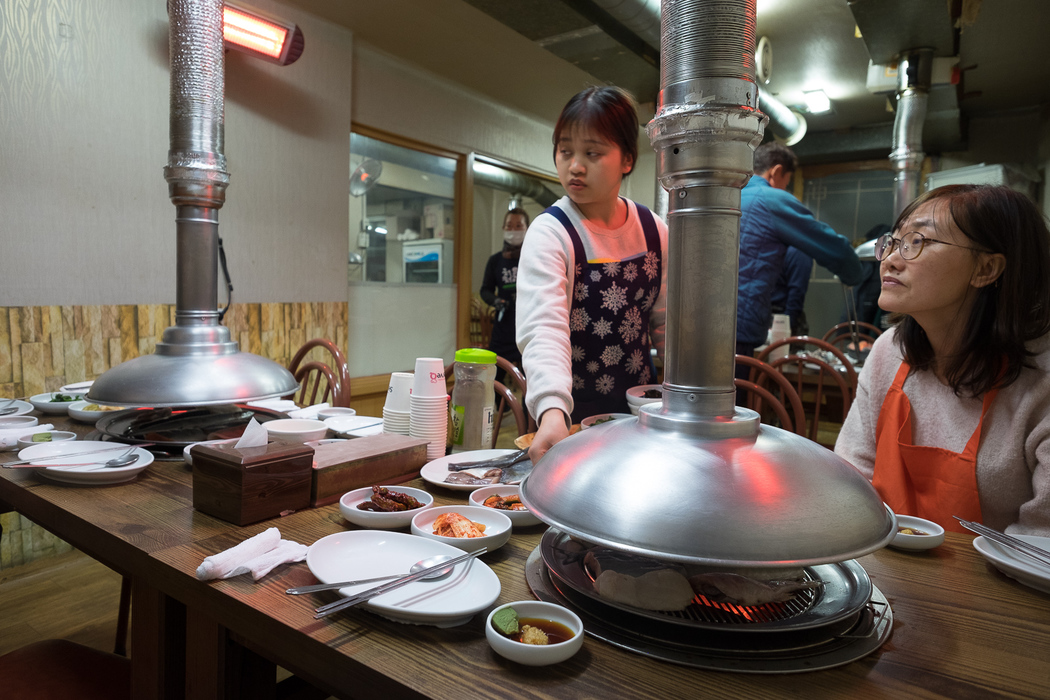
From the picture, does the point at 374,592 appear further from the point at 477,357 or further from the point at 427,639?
the point at 477,357

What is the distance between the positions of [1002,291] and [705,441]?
36.3 inches

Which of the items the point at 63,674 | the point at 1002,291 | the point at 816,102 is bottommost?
the point at 63,674

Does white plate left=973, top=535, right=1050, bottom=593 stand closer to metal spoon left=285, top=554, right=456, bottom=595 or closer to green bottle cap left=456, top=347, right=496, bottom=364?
metal spoon left=285, top=554, right=456, bottom=595

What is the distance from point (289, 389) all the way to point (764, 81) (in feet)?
16.5

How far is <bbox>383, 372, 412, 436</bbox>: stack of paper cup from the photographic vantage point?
1574 millimetres

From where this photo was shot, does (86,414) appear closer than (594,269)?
No

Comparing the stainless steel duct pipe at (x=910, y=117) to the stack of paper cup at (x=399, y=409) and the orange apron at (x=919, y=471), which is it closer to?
the orange apron at (x=919, y=471)

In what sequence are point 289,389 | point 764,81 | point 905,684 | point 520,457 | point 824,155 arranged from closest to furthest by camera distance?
point 905,684 < point 520,457 < point 289,389 < point 764,81 < point 824,155

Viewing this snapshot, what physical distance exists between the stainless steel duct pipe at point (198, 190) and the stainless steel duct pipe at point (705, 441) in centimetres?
117

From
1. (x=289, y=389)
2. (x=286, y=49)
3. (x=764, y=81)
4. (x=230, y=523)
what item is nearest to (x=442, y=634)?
(x=230, y=523)

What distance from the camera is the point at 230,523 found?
42.1 inches

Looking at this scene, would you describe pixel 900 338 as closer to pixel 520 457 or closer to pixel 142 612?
pixel 520 457

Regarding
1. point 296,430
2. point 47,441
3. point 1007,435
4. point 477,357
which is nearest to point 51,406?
point 47,441

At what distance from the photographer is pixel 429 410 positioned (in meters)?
1.49
